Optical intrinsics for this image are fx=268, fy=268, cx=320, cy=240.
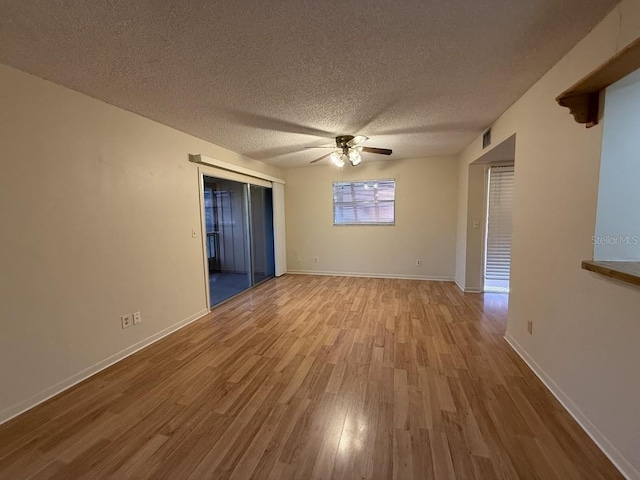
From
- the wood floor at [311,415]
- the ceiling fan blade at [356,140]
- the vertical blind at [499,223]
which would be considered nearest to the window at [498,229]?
the vertical blind at [499,223]

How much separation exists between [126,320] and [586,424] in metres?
3.56

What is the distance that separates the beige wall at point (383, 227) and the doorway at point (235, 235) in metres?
0.73

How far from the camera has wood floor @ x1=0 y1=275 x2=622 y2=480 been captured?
4.58ft

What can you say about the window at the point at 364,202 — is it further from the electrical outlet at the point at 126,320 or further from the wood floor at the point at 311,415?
the electrical outlet at the point at 126,320

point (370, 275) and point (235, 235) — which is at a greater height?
point (235, 235)

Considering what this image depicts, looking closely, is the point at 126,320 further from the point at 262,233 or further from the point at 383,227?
the point at 383,227

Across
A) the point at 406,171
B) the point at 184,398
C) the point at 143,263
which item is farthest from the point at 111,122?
the point at 406,171

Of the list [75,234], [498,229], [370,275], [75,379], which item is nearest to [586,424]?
[498,229]

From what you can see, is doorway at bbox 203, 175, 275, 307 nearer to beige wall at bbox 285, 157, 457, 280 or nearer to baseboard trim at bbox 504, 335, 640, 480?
beige wall at bbox 285, 157, 457, 280

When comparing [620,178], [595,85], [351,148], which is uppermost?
[351,148]

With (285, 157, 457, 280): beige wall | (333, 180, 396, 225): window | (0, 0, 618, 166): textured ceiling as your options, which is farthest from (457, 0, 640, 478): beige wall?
(333, 180, 396, 225): window

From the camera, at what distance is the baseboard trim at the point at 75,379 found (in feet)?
5.82

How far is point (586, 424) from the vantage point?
1572mm

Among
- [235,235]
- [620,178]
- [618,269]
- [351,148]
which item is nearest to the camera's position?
[618,269]
